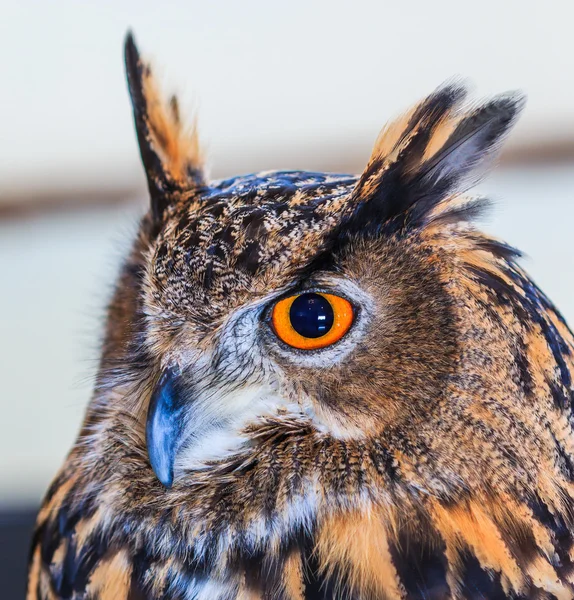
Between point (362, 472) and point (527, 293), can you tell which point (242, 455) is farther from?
point (527, 293)

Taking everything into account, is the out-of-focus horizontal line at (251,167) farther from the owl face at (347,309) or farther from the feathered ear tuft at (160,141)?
the owl face at (347,309)

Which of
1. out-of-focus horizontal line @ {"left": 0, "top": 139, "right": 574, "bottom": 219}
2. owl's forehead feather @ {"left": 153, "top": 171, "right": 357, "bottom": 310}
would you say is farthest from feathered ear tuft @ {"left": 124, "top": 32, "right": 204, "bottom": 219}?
out-of-focus horizontal line @ {"left": 0, "top": 139, "right": 574, "bottom": 219}

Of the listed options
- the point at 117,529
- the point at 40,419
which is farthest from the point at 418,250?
the point at 40,419

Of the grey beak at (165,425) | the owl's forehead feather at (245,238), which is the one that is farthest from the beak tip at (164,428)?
the owl's forehead feather at (245,238)

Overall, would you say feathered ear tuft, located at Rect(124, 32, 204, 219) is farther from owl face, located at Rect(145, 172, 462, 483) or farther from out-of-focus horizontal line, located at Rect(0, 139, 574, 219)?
out-of-focus horizontal line, located at Rect(0, 139, 574, 219)

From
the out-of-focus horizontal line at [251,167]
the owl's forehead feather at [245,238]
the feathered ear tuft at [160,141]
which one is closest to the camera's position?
the owl's forehead feather at [245,238]

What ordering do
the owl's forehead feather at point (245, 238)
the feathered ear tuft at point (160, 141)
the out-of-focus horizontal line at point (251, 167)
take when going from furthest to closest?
the out-of-focus horizontal line at point (251, 167) → the feathered ear tuft at point (160, 141) → the owl's forehead feather at point (245, 238)
